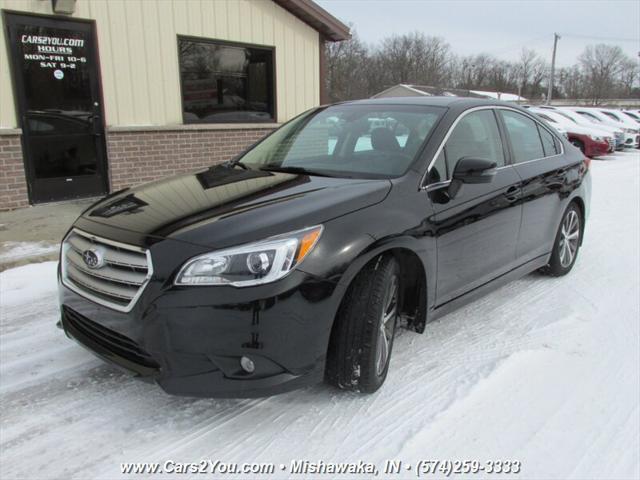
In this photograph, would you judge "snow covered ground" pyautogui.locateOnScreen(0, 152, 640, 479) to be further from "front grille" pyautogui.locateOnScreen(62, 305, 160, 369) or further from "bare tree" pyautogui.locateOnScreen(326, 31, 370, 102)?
"bare tree" pyautogui.locateOnScreen(326, 31, 370, 102)

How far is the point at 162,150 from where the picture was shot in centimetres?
844

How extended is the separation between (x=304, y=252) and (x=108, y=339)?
107 cm

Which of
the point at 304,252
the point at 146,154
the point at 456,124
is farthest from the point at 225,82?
the point at 304,252

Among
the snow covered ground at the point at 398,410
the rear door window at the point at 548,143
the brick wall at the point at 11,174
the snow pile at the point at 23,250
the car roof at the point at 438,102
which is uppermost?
the car roof at the point at 438,102

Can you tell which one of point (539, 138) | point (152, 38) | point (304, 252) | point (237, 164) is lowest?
point (304, 252)

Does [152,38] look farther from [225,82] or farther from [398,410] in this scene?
[398,410]

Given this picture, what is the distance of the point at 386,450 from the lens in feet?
8.10

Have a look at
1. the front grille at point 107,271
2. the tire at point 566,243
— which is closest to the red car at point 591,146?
the tire at point 566,243

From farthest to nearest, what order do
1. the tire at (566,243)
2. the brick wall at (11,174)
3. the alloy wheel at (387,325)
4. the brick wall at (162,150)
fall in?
A: 1. the brick wall at (162,150)
2. the brick wall at (11,174)
3. the tire at (566,243)
4. the alloy wheel at (387,325)

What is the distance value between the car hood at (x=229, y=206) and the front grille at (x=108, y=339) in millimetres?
463

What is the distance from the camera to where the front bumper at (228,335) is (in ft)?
7.58

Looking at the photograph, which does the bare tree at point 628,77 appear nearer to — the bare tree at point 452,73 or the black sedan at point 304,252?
the bare tree at point 452,73

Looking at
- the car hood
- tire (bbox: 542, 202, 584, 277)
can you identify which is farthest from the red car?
the car hood

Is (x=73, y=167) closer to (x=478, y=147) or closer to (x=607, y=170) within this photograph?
(x=478, y=147)
